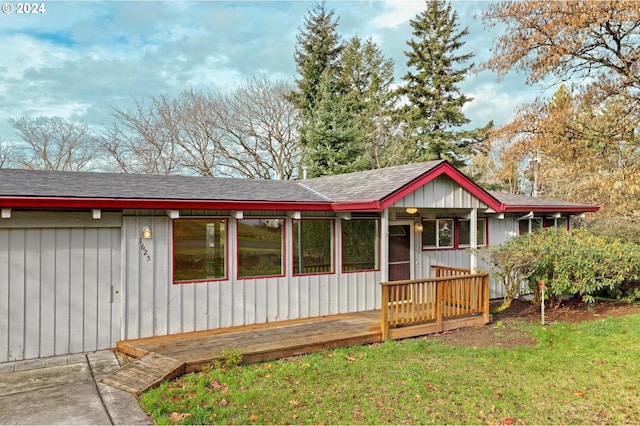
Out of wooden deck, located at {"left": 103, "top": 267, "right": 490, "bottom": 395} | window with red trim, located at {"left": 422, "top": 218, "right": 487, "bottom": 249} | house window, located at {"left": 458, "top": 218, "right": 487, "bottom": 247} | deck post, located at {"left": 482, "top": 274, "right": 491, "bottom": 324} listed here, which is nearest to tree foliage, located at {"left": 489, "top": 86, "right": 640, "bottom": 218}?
house window, located at {"left": 458, "top": 218, "right": 487, "bottom": 247}

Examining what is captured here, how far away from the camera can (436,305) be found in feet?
24.4

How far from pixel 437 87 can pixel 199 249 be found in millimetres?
17016

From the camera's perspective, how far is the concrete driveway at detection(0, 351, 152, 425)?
13.1 ft

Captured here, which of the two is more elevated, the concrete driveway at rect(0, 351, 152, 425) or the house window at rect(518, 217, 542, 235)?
the house window at rect(518, 217, 542, 235)

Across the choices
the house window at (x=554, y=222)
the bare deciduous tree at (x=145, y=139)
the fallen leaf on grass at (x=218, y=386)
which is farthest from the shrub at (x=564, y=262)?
the bare deciduous tree at (x=145, y=139)

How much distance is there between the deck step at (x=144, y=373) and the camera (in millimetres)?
4684

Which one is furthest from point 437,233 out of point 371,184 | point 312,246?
point 312,246

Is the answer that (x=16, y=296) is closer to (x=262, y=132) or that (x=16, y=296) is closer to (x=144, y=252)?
(x=144, y=252)

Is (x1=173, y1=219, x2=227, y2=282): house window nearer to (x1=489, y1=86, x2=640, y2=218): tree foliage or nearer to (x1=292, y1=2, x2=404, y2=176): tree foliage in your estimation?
(x1=489, y1=86, x2=640, y2=218): tree foliage

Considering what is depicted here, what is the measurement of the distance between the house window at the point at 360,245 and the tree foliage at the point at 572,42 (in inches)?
319

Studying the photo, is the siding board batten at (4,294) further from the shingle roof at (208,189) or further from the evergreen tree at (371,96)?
the evergreen tree at (371,96)

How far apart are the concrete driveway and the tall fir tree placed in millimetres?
17170

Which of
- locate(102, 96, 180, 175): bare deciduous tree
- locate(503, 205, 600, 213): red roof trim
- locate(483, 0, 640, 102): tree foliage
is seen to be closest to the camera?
locate(503, 205, 600, 213): red roof trim

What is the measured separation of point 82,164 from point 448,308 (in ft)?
69.6
